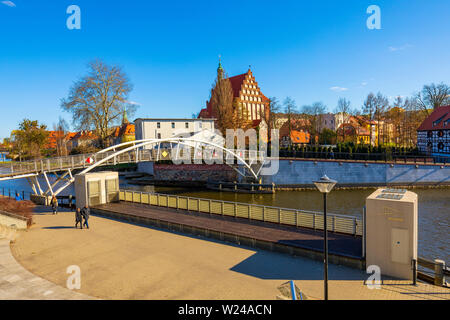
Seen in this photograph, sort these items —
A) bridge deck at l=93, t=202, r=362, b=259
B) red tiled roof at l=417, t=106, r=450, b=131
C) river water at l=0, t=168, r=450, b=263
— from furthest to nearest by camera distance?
red tiled roof at l=417, t=106, r=450, b=131 → river water at l=0, t=168, r=450, b=263 → bridge deck at l=93, t=202, r=362, b=259

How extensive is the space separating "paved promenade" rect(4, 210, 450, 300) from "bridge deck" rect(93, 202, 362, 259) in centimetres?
65

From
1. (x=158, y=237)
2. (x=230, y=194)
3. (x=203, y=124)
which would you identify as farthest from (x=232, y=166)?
(x=158, y=237)

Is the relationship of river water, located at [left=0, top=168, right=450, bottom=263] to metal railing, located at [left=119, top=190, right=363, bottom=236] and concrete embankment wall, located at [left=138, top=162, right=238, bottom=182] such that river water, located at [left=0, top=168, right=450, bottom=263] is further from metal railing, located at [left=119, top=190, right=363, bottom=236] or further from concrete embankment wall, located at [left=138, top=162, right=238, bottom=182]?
metal railing, located at [left=119, top=190, right=363, bottom=236]

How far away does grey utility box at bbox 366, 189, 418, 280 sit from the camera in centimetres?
791

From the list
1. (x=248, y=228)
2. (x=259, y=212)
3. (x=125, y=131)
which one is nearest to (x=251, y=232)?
(x=248, y=228)

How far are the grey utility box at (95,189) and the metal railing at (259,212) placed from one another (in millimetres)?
957

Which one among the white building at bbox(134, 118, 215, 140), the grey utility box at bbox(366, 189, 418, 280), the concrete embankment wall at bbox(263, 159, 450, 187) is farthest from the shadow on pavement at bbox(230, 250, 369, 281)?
the white building at bbox(134, 118, 215, 140)

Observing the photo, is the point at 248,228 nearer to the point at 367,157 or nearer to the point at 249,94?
the point at 367,157

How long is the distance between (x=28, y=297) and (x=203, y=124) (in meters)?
45.5

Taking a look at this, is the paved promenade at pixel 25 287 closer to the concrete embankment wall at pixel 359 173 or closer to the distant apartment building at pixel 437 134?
the concrete embankment wall at pixel 359 173

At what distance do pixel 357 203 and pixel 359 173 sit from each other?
937 cm

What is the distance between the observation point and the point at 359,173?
34688mm
